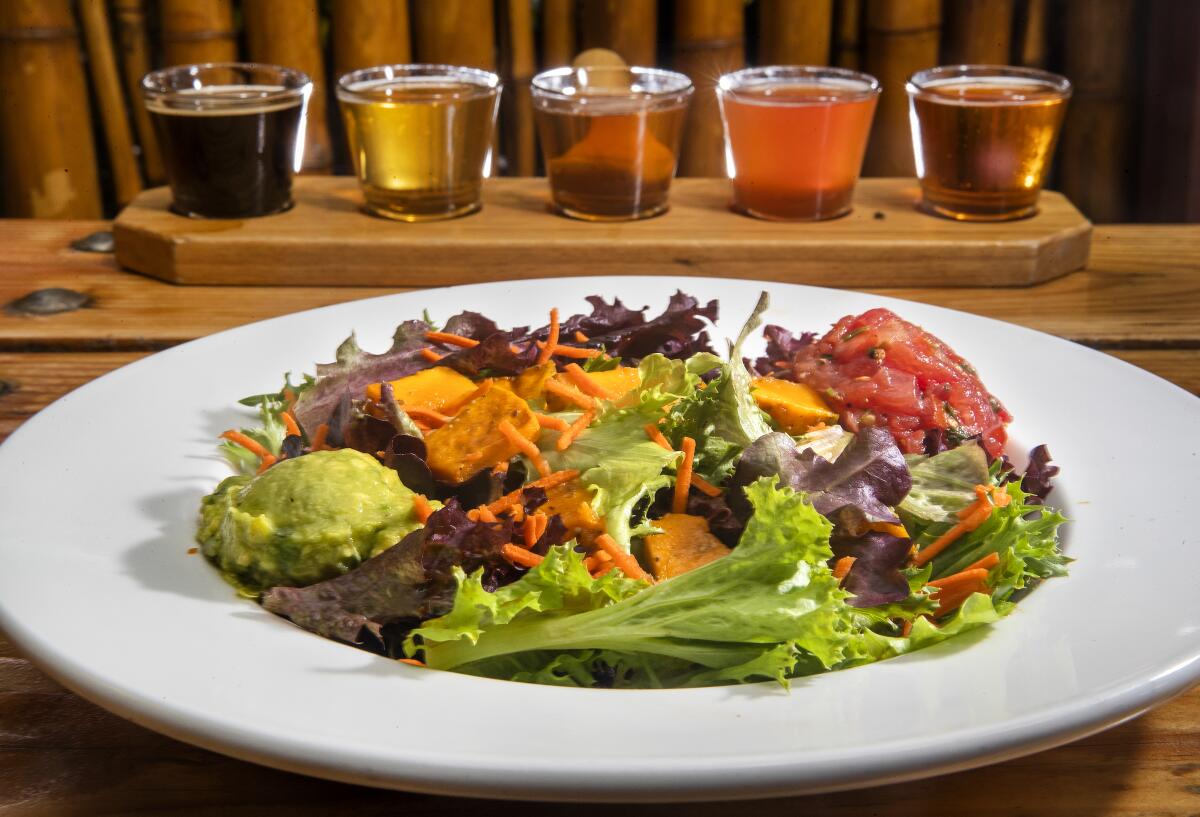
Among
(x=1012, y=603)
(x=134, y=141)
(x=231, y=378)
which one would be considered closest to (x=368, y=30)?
(x=134, y=141)

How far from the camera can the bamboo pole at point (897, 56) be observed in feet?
11.6

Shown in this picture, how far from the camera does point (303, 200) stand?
2.80 m

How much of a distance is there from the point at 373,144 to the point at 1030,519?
1.63 m

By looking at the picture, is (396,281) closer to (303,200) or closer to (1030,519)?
(303,200)

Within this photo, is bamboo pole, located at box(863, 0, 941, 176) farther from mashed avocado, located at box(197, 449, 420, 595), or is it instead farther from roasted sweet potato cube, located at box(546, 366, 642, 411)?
mashed avocado, located at box(197, 449, 420, 595)

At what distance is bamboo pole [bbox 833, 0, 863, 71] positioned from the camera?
12.0ft

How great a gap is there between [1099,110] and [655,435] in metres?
2.87

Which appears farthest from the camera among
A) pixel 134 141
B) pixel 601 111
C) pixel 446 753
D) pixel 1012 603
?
pixel 134 141

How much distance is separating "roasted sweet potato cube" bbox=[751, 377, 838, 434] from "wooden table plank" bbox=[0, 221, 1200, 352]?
21.4 inches

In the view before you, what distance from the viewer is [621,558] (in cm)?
123

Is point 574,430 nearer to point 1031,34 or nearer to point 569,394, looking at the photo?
point 569,394

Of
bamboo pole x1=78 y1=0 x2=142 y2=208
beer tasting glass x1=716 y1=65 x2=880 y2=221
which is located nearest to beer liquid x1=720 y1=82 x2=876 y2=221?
beer tasting glass x1=716 y1=65 x2=880 y2=221

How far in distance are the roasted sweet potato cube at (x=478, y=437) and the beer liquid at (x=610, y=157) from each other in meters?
1.22

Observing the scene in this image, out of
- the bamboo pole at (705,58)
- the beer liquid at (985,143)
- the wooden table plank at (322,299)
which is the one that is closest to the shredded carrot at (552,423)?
the wooden table plank at (322,299)
